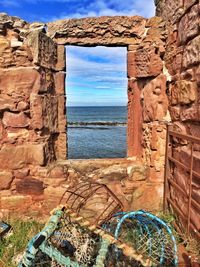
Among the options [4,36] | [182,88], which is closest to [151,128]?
[182,88]

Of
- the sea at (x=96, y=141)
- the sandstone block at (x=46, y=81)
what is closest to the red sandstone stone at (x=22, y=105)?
the sandstone block at (x=46, y=81)

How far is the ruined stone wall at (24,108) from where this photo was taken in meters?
3.51

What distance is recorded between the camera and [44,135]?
A: 3729mm

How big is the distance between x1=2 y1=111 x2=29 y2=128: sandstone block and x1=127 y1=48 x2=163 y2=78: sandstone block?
162 centimetres

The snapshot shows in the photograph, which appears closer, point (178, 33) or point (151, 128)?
point (178, 33)

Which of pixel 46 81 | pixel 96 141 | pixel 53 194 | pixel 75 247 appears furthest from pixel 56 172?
pixel 96 141

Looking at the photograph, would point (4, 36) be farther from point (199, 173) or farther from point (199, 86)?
point (199, 173)

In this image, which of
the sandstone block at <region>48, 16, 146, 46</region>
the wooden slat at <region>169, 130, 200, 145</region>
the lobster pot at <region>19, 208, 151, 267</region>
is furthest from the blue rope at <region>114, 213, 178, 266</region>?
the sandstone block at <region>48, 16, 146, 46</region>

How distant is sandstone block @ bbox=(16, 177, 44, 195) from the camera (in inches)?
145

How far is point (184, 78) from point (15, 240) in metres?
2.68

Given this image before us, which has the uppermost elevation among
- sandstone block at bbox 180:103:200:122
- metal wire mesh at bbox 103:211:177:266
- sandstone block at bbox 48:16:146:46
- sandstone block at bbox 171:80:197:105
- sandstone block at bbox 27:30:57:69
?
sandstone block at bbox 48:16:146:46

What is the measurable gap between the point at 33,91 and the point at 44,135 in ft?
1.99

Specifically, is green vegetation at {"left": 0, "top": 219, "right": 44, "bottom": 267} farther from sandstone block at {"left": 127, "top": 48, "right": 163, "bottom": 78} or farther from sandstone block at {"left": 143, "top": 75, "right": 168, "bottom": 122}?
sandstone block at {"left": 127, "top": 48, "right": 163, "bottom": 78}

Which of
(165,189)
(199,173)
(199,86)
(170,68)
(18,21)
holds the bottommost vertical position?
(165,189)
